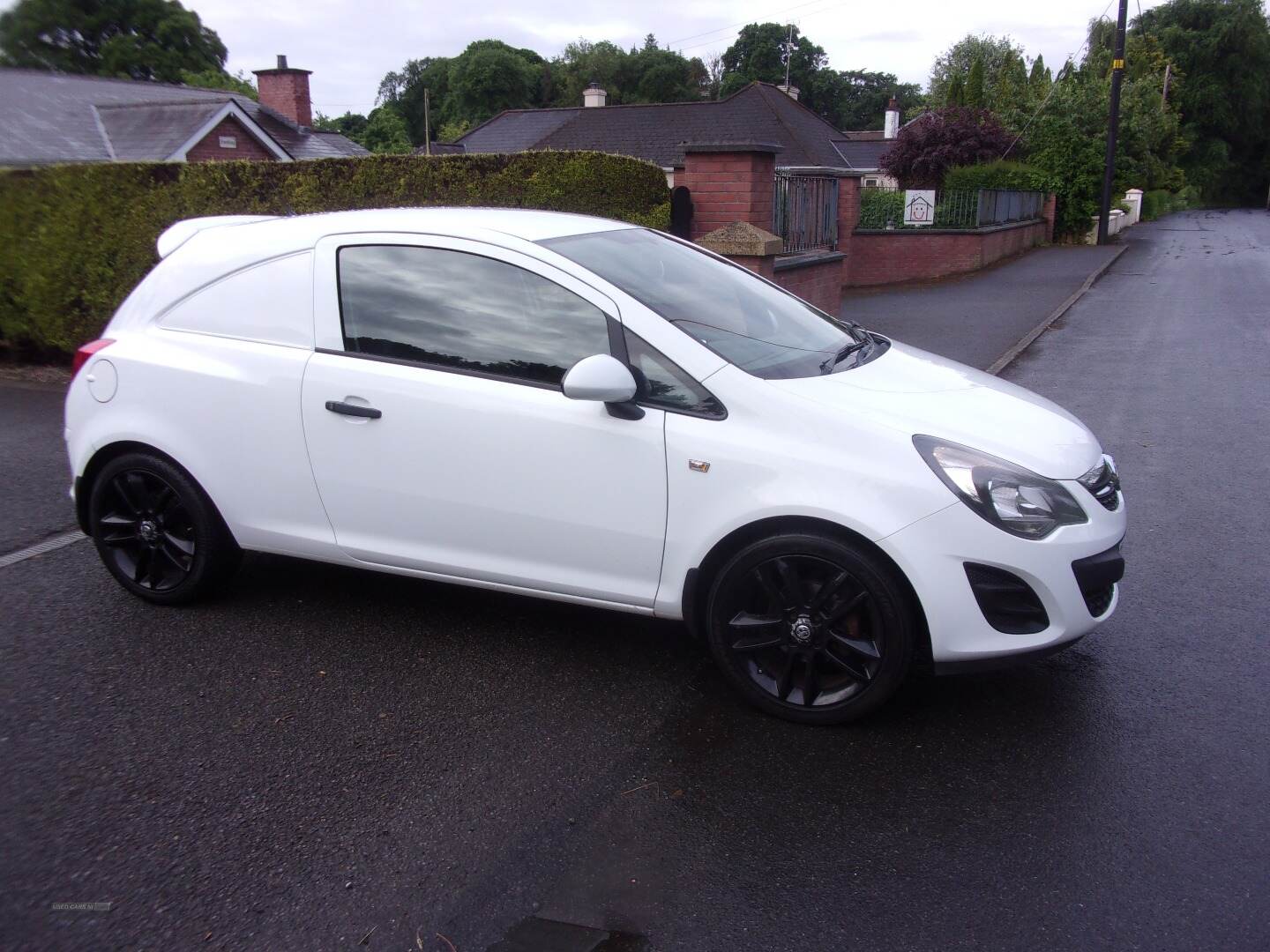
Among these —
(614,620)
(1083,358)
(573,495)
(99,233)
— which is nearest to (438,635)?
(614,620)

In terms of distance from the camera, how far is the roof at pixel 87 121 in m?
28.0

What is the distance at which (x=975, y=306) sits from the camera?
55.8ft

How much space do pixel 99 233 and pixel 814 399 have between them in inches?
334

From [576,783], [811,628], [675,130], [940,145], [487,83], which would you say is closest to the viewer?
[576,783]

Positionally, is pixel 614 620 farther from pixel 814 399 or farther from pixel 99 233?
pixel 99 233

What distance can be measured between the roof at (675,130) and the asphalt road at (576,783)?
123 feet

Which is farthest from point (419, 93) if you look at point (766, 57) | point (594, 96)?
point (594, 96)

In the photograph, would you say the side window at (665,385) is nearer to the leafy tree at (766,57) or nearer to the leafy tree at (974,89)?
the leafy tree at (974,89)

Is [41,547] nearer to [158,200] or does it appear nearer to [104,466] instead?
[104,466]

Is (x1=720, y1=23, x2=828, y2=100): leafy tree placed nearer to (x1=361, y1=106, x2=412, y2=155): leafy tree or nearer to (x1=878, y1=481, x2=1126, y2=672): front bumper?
(x1=361, y1=106, x2=412, y2=155): leafy tree

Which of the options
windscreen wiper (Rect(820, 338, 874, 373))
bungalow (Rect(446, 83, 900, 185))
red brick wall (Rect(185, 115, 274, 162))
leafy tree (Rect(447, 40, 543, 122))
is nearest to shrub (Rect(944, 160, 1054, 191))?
bungalow (Rect(446, 83, 900, 185))

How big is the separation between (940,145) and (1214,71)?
59985mm

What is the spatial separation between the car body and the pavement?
756cm

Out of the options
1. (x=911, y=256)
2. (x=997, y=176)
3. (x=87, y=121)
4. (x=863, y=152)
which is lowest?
(x=911, y=256)
